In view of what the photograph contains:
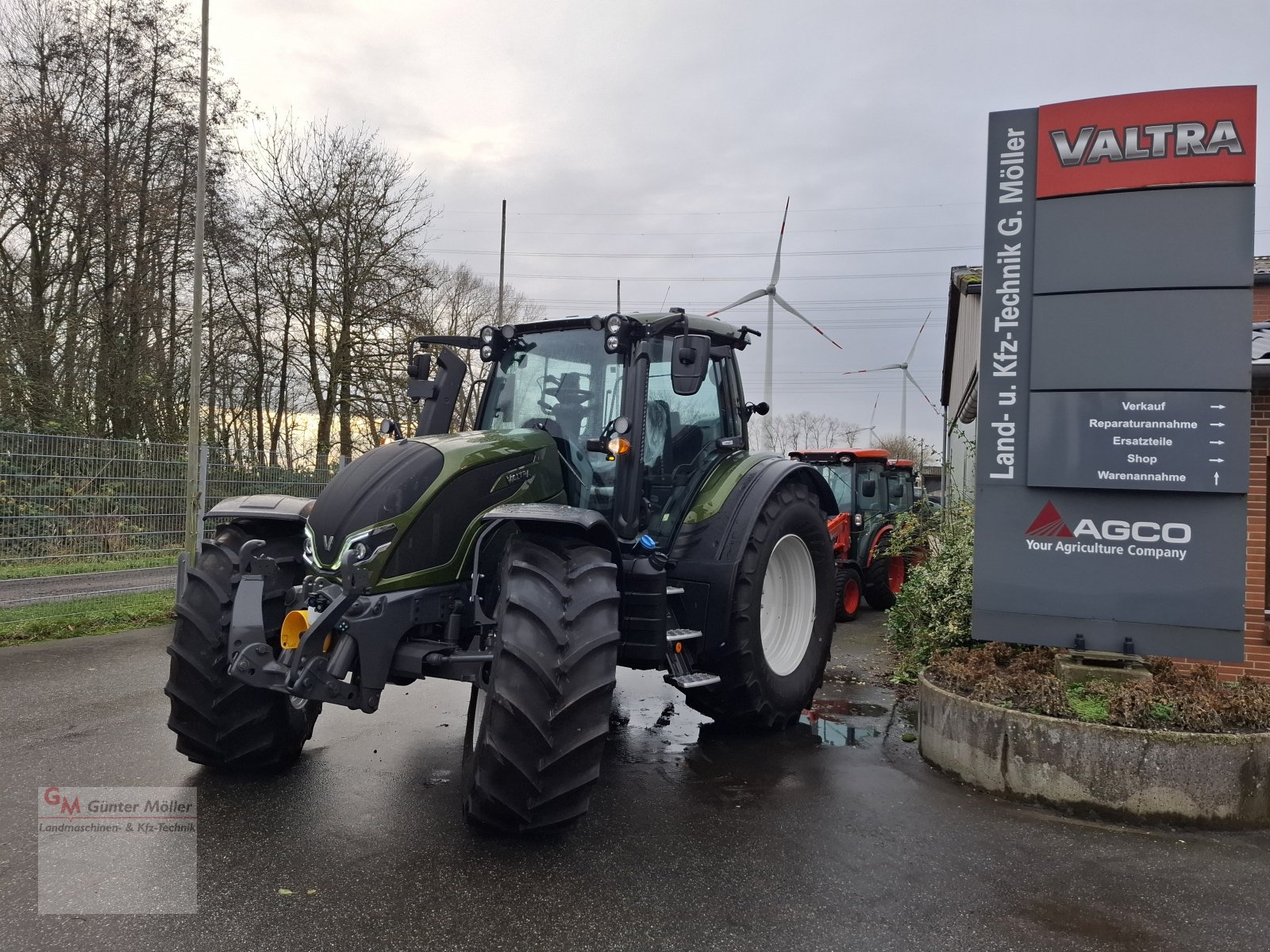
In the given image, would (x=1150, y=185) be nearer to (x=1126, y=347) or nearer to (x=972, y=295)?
(x=1126, y=347)

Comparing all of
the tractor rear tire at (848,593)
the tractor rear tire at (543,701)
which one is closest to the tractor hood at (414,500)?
the tractor rear tire at (543,701)

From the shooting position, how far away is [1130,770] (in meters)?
4.21

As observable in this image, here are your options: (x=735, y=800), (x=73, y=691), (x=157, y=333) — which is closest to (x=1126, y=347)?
(x=735, y=800)

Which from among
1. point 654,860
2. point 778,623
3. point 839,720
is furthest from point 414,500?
point 839,720

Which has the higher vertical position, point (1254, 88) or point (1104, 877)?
point (1254, 88)

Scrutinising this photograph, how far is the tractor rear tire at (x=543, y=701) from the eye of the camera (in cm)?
340

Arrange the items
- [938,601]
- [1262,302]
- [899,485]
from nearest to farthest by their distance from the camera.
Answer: [938,601], [1262,302], [899,485]

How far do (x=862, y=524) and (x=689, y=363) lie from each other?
7463 millimetres

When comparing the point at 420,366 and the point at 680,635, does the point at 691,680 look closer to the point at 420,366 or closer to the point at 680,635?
the point at 680,635

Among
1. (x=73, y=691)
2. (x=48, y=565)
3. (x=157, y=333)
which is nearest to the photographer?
(x=73, y=691)

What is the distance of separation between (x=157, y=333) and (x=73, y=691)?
485 inches

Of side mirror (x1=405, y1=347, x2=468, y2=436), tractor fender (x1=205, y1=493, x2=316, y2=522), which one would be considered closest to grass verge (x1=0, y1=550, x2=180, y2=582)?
tractor fender (x1=205, y1=493, x2=316, y2=522)

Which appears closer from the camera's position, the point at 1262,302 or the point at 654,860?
the point at 654,860

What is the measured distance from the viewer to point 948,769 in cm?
480
